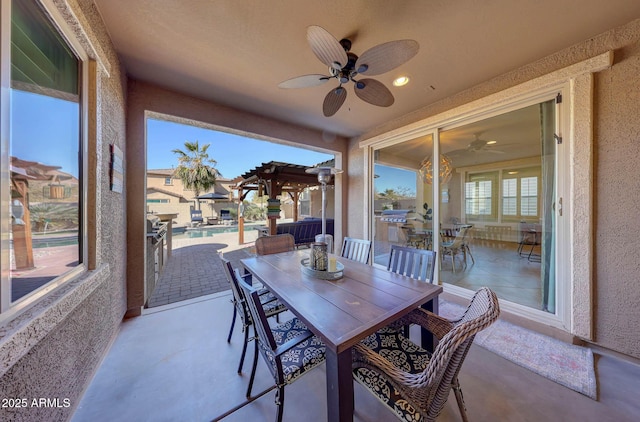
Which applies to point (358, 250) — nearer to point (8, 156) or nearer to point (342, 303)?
point (342, 303)

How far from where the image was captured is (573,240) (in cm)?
184

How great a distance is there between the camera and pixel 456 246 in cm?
344

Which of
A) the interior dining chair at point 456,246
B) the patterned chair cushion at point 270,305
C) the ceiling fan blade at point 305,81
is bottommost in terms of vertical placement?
the patterned chair cushion at point 270,305

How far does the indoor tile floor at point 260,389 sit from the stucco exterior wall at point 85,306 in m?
0.20

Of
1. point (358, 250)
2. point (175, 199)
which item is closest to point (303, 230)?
point (358, 250)

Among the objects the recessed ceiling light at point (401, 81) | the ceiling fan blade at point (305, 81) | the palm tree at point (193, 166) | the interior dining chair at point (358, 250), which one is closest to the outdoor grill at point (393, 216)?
the interior dining chair at point (358, 250)

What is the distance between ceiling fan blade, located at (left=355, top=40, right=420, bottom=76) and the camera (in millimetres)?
1288

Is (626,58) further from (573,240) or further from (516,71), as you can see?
(573,240)

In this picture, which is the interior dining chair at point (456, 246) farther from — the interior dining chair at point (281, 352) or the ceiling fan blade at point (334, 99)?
the interior dining chair at point (281, 352)

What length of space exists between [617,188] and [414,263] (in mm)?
1701

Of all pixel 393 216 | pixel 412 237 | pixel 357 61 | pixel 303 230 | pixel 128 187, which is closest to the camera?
pixel 357 61

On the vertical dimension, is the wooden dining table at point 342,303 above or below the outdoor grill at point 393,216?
below

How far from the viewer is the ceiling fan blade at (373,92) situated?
5.60 ft

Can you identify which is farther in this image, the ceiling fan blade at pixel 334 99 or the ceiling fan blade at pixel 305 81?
the ceiling fan blade at pixel 334 99
